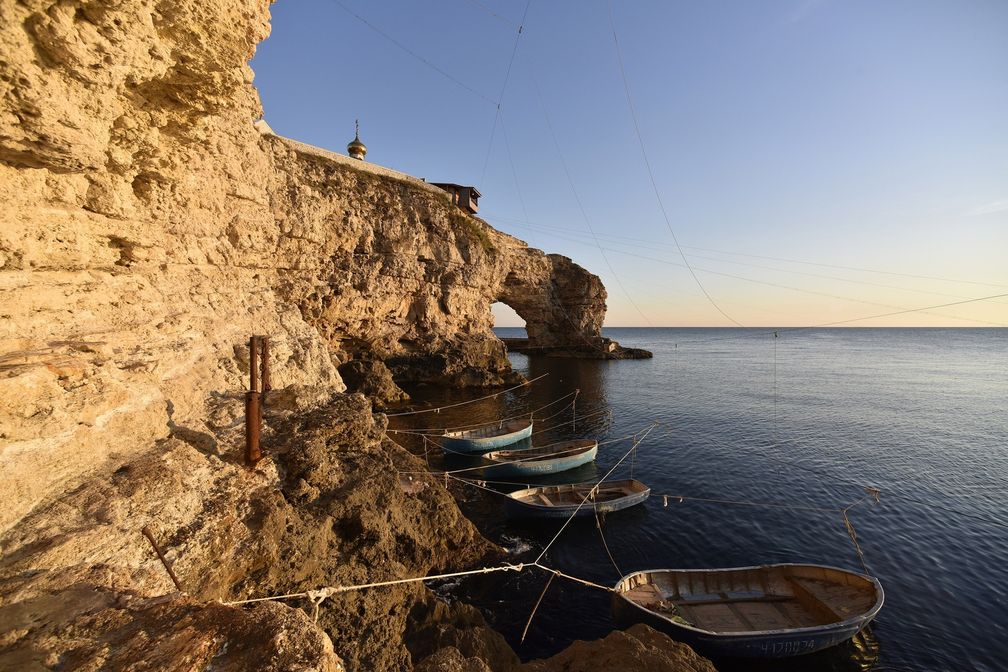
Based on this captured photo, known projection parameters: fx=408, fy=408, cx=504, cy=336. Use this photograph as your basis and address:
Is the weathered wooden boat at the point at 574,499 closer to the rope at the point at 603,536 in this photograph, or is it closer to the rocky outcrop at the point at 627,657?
the rope at the point at 603,536

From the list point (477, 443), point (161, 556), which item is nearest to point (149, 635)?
point (161, 556)

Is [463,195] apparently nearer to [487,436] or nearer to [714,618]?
[487,436]

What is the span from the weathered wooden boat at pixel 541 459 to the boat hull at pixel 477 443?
0.78 m

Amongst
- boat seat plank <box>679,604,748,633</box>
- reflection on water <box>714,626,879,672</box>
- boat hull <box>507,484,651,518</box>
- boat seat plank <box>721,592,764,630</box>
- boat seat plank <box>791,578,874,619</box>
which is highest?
boat seat plank <box>791,578,874,619</box>

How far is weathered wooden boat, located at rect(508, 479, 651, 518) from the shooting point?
14.7 meters

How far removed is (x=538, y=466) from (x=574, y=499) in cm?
330

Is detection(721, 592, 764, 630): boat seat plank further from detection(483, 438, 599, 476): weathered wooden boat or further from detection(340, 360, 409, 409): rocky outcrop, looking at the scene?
detection(340, 360, 409, 409): rocky outcrop

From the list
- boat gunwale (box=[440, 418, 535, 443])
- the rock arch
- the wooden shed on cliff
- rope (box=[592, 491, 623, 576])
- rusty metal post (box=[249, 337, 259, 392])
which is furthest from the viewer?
the rock arch

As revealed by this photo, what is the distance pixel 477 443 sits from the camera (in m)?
21.9

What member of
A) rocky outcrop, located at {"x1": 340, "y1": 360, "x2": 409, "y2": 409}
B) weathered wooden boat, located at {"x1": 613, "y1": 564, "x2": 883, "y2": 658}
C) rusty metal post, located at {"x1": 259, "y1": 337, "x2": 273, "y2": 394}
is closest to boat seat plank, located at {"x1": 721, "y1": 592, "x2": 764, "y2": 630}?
weathered wooden boat, located at {"x1": 613, "y1": 564, "x2": 883, "y2": 658}

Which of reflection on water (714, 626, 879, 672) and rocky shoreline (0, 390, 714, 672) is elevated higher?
rocky shoreline (0, 390, 714, 672)

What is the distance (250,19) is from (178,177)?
13.5ft

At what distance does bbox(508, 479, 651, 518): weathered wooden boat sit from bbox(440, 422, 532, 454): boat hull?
612cm

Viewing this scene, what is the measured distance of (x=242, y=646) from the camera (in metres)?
3.37
